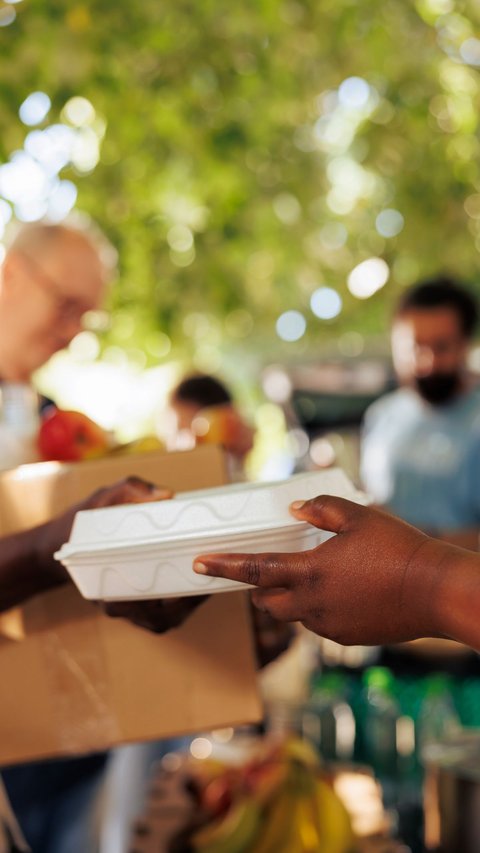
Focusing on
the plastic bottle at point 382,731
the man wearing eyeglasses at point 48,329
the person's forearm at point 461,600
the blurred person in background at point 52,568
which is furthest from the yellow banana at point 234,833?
the person's forearm at point 461,600

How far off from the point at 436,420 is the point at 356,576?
8.61 feet

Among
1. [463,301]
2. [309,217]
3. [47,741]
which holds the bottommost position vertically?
[47,741]

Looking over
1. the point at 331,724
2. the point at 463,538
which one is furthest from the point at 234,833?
the point at 463,538

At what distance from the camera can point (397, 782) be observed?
2424mm

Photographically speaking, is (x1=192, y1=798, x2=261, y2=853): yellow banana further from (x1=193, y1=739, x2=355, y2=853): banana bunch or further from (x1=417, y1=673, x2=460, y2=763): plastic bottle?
(x1=417, y1=673, x2=460, y2=763): plastic bottle

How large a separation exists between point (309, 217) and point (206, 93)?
1.20 meters

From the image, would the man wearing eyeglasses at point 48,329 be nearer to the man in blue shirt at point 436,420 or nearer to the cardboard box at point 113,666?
the cardboard box at point 113,666

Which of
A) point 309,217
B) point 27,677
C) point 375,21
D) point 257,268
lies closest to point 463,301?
point 375,21

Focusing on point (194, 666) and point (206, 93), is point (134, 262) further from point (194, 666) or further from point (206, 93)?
point (194, 666)

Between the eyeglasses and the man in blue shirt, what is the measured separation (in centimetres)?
160

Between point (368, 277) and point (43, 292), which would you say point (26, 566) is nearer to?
point (43, 292)

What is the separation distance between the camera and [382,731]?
8.34ft

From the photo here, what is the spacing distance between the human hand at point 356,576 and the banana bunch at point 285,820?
1.04 m

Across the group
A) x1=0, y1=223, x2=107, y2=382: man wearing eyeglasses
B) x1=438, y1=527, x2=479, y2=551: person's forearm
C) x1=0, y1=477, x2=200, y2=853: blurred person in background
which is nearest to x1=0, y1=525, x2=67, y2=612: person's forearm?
x1=0, y1=477, x2=200, y2=853: blurred person in background
